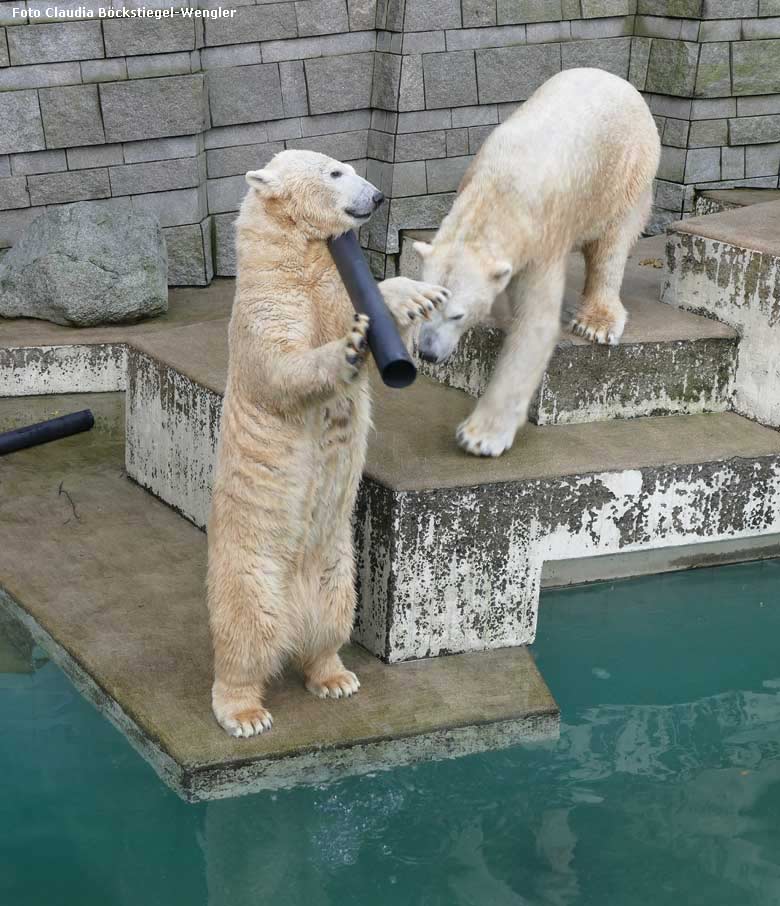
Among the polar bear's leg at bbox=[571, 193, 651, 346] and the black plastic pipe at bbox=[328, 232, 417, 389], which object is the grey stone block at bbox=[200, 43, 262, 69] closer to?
the polar bear's leg at bbox=[571, 193, 651, 346]

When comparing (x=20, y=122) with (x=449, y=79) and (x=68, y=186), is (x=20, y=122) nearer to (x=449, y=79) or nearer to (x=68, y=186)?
(x=68, y=186)

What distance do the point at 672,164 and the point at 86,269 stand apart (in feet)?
11.3

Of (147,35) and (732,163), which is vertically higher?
(147,35)

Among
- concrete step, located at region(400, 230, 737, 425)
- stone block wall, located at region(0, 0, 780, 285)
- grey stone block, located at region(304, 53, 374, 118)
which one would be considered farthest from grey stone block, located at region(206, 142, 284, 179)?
concrete step, located at region(400, 230, 737, 425)

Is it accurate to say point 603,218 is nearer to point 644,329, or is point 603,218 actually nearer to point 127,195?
point 644,329

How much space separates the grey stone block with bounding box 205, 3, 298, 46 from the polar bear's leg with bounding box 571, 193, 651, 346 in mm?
3126

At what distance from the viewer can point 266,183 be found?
129 inches

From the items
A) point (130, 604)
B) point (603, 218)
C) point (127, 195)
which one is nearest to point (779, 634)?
point (603, 218)

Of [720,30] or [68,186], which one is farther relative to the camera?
[720,30]

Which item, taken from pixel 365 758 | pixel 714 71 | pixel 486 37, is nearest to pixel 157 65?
pixel 486 37

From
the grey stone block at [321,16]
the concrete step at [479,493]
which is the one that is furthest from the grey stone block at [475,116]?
the concrete step at [479,493]

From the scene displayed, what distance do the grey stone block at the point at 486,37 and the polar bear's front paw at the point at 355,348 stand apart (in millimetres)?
4623

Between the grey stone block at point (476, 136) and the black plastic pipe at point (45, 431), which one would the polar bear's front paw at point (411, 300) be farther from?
the grey stone block at point (476, 136)

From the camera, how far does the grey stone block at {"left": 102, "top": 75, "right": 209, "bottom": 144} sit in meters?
6.69
